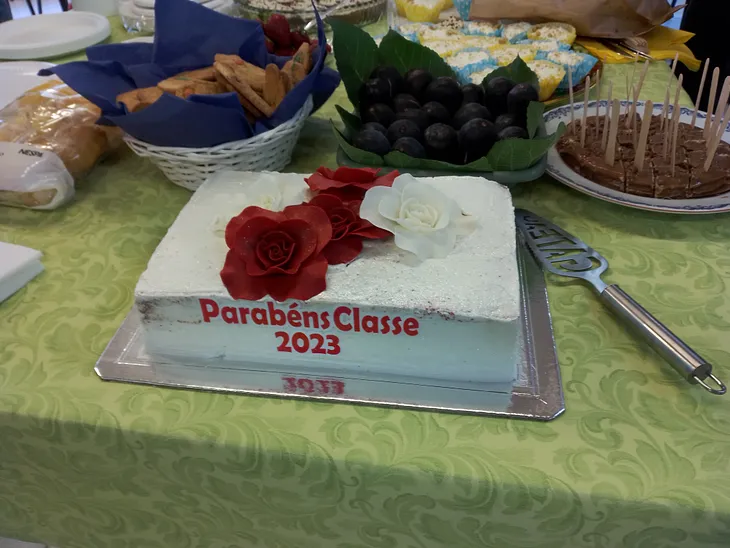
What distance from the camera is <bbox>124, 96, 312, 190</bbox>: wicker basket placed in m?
0.80

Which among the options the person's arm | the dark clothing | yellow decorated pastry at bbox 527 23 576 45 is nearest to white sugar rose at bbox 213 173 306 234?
yellow decorated pastry at bbox 527 23 576 45

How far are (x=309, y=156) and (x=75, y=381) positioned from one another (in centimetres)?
52

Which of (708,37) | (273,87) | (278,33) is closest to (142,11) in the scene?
(278,33)

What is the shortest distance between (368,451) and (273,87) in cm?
53

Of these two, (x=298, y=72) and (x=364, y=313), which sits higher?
(x=298, y=72)

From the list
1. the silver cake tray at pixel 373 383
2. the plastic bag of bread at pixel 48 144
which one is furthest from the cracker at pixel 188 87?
the silver cake tray at pixel 373 383

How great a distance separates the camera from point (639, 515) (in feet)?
1.60

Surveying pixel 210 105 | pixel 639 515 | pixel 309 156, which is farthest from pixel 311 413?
pixel 309 156

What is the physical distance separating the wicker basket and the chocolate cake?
422 millimetres

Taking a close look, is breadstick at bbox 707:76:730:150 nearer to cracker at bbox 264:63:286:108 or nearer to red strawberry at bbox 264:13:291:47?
cracker at bbox 264:63:286:108

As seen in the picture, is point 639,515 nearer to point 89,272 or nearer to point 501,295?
point 501,295

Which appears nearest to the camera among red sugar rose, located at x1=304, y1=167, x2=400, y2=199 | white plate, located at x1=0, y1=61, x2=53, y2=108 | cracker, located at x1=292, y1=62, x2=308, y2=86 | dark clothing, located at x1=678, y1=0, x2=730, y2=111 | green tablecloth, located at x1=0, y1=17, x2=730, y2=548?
green tablecloth, located at x1=0, y1=17, x2=730, y2=548

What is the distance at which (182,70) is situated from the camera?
931 mm

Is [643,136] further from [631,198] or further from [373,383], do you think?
[373,383]
